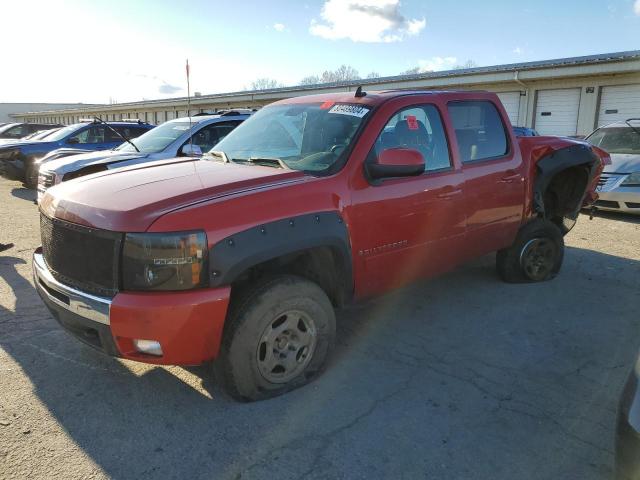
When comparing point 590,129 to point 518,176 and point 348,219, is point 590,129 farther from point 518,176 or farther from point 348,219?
point 348,219

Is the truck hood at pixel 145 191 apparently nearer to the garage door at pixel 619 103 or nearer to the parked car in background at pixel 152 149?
the parked car in background at pixel 152 149

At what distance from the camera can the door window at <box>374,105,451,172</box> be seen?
12.3ft

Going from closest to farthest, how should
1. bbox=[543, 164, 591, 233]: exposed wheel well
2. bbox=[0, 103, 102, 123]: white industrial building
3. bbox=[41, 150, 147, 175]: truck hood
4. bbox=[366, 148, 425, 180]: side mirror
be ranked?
1. bbox=[366, 148, 425, 180]: side mirror
2. bbox=[543, 164, 591, 233]: exposed wheel well
3. bbox=[41, 150, 147, 175]: truck hood
4. bbox=[0, 103, 102, 123]: white industrial building

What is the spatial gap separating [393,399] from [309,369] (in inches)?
23.1

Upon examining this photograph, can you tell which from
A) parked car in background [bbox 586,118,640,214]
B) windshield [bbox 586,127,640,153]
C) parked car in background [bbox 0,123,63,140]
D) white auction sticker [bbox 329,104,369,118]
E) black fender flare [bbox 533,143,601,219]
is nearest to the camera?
white auction sticker [bbox 329,104,369,118]

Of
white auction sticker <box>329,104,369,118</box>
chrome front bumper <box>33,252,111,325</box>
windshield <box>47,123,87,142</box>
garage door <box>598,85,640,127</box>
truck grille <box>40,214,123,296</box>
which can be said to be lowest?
chrome front bumper <box>33,252,111,325</box>

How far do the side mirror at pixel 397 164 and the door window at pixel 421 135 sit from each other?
241 millimetres

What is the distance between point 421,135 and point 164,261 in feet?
7.71

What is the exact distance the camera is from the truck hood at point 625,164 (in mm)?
9102

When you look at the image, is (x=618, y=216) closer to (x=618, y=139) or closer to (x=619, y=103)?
(x=618, y=139)

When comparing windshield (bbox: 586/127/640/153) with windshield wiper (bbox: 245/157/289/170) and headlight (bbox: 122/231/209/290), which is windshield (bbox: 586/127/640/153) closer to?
windshield wiper (bbox: 245/157/289/170)

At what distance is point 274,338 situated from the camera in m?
3.10

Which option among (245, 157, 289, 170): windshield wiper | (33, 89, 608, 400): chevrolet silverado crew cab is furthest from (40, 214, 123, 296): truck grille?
(245, 157, 289, 170): windshield wiper

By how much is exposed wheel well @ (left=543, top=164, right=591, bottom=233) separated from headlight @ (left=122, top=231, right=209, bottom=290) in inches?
178
